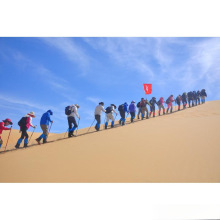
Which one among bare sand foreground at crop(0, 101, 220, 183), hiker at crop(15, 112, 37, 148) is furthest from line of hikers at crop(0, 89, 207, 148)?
bare sand foreground at crop(0, 101, 220, 183)

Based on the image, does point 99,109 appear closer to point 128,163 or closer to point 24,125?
point 24,125

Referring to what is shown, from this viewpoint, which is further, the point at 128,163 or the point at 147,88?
the point at 147,88

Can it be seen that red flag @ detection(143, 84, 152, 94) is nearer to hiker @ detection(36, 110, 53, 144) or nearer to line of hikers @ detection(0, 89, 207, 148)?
line of hikers @ detection(0, 89, 207, 148)

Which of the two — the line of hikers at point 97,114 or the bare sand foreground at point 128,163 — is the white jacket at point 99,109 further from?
the bare sand foreground at point 128,163

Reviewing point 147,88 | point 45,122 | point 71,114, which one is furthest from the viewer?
point 147,88

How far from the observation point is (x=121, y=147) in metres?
5.95

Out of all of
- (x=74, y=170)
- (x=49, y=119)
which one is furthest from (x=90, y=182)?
(x=49, y=119)

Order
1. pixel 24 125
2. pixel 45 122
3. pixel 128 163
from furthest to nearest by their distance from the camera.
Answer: pixel 45 122 < pixel 24 125 < pixel 128 163

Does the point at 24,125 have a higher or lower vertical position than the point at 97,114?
lower

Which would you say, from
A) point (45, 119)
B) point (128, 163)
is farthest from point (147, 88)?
point (128, 163)

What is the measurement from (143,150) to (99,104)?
17.1 ft

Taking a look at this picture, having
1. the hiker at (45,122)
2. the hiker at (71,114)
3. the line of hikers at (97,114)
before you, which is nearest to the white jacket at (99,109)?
the line of hikers at (97,114)

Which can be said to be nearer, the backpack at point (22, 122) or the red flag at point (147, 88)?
the backpack at point (22, 122)
